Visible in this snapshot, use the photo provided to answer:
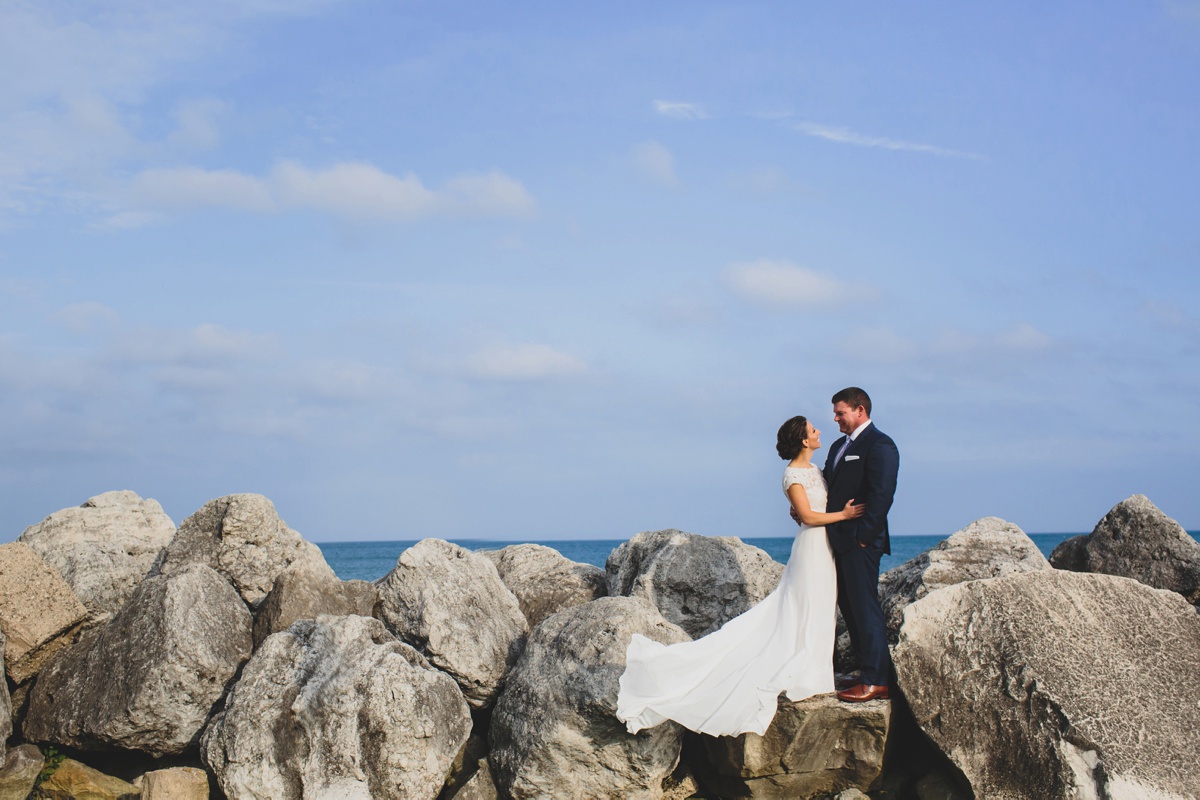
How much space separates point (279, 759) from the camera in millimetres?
9758

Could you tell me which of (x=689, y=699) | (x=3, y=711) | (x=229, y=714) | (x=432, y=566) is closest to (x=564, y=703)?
(x=689, y=699)

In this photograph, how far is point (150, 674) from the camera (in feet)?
34.4

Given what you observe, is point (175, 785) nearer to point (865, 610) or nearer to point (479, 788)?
point (479, 788)

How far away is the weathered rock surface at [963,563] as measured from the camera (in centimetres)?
1110

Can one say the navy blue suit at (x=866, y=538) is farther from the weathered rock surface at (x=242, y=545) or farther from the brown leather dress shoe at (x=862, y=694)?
the weathered rock surface at (x=242, y=545)

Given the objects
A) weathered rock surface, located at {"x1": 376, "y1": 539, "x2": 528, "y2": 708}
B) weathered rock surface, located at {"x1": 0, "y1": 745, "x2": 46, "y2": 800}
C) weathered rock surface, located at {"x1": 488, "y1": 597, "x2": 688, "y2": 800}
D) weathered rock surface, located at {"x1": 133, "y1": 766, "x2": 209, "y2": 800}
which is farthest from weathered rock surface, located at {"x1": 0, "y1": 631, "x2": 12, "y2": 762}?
weathered rock surface, located at {"x1": 488, "y1": 597, "x2": 688, "y2": 800}

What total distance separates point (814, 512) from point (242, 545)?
663 cm

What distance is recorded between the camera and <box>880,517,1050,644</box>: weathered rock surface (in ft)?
36.4

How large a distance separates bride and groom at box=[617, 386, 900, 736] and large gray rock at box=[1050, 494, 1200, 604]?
4.27m

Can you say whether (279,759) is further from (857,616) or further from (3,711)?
(857,616)

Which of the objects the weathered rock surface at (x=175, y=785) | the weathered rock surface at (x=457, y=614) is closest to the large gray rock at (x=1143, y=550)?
the weathered rock surface at (x=457, y=614)

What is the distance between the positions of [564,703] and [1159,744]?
5043 mm

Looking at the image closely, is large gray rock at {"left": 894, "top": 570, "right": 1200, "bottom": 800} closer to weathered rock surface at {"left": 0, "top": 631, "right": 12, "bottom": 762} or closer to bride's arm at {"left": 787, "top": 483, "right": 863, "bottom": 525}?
bride's arm at {"left": 787, "top": 483, "right": 863, "bottom": 525}

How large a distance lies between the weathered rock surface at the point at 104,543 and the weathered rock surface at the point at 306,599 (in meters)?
2.27
